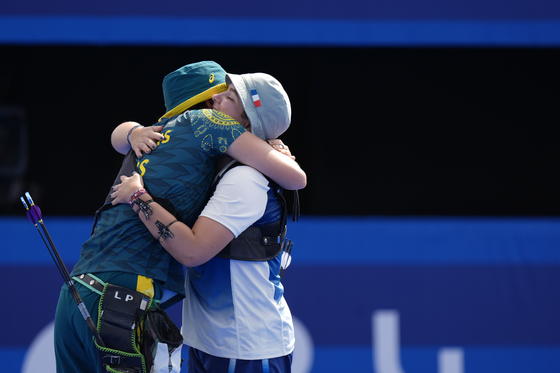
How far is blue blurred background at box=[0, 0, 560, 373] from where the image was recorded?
2.75m

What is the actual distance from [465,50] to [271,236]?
81.7 inches

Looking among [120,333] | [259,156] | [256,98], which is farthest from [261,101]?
[120,333]

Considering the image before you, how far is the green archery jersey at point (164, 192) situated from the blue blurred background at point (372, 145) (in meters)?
1.48

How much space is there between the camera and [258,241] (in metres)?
1.40

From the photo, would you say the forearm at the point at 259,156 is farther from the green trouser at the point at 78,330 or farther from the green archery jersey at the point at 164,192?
the green trouser at the point at 78,330

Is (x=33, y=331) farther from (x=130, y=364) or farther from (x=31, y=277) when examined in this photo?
(x=130, y=364)

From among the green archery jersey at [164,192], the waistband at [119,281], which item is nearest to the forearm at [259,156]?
the green archery jersey at [164,192]

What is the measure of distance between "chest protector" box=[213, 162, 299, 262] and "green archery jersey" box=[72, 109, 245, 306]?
79mm

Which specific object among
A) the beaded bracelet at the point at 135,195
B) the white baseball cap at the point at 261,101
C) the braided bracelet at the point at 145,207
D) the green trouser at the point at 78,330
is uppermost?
the white baseball cap at the point at 261,101

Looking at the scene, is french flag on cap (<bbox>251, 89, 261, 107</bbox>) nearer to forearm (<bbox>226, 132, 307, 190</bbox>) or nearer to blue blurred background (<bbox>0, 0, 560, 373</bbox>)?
forearm (<bbox>226, 132, 307, 190</bbox>)

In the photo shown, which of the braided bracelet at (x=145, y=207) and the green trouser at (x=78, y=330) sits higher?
the braided bracelet at (x=145, y=207)

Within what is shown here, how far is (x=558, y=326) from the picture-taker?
→ 2.86 metres

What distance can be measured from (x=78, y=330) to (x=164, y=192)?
17.7 inches

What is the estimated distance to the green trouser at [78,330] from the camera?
1.28 meters
